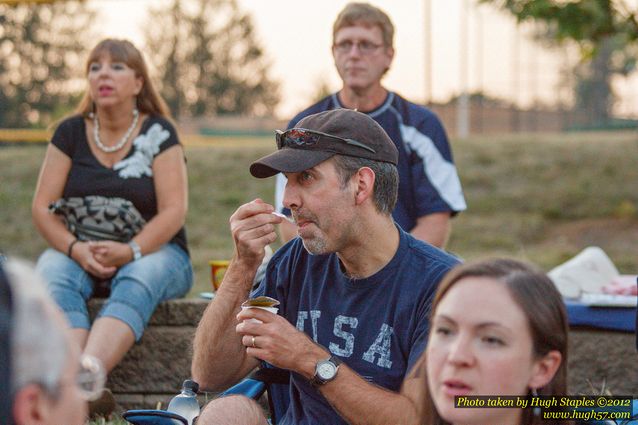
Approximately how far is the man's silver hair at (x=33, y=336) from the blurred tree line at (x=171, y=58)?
35.1 m

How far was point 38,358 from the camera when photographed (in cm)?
130

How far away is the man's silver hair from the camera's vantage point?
1278 millimetres

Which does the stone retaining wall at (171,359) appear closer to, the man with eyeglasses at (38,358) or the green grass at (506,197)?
the man with eyeglasses at (38,358)

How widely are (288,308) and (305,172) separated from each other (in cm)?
46

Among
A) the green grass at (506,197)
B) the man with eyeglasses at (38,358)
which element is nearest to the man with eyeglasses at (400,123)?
the man with eyeglasses at (38,358)

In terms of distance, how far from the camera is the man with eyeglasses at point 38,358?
4.20 feet

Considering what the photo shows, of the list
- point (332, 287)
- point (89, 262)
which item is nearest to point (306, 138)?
point (332, 287)

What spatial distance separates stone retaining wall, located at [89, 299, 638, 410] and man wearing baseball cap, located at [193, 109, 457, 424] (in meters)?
1.72

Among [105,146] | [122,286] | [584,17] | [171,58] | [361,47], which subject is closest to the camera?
[122,286]

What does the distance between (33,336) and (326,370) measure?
166 centimetres

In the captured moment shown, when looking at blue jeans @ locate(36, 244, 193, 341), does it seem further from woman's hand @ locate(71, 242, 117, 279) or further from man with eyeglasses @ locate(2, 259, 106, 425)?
man with eyeglasses @ locate(2, 259, 106, 425)

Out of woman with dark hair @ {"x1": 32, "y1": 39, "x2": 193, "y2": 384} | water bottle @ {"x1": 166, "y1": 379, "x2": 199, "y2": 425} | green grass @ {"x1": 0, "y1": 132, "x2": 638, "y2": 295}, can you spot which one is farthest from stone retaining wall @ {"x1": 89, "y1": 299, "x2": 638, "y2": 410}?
green grass @ {"x1": 0, "y1": 132, "x2": 638, "y2": 295}

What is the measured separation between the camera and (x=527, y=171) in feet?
44.8

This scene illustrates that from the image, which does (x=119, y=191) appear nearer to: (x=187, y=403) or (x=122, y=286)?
(x=122, y=286)
